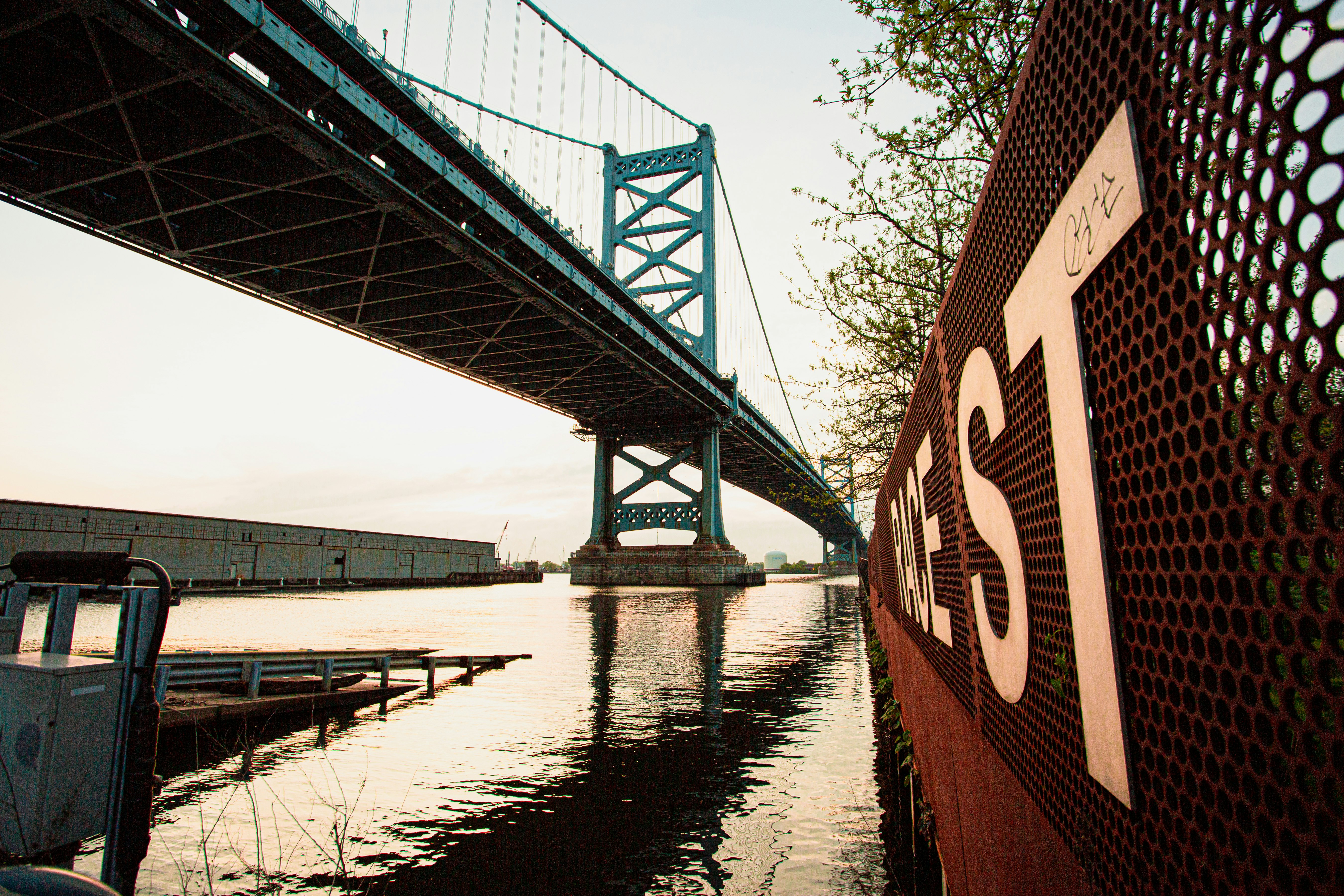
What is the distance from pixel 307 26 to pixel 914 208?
18.1 meters

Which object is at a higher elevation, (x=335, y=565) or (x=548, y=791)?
(x=335, y=565)

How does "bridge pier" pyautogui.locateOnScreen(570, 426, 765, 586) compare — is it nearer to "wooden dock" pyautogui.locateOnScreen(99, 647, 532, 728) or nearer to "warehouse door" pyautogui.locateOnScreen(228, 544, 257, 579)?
"warehouse door" pyautogui.locateOnScreen(228, 544, 257, 579)

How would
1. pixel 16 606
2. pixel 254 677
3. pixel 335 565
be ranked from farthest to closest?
pixel 335 565 → pixel 254 677 → pixel 16 606

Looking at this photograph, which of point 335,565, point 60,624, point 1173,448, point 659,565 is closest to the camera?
point 1173,448

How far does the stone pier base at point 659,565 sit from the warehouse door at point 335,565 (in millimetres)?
Result: 16887

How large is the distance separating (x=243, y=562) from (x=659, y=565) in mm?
25871

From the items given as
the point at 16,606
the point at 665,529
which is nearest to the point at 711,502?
the point at 665,529

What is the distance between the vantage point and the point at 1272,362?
0.73 meters

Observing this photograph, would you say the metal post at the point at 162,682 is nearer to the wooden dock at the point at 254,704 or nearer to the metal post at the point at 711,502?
the wooden dock at the point at 254,704

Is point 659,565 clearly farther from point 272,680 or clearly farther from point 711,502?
point 272,680

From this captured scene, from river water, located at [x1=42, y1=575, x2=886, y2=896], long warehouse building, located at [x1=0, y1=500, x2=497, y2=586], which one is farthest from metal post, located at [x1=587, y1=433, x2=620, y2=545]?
river water, located at [x1=42, y1=575, x2=886, y2=896]

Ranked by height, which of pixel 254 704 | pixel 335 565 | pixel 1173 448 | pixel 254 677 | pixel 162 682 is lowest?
pixel 254 704

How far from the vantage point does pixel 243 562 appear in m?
45.4

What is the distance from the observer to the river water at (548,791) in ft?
12.5
